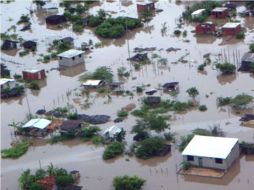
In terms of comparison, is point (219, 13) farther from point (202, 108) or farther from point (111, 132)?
point (111, 132)

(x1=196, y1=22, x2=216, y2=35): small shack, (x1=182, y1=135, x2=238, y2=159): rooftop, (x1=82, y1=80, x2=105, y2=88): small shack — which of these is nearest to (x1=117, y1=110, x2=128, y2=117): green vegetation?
(x1=82, y1=80, x2=105, y2=88): small shack

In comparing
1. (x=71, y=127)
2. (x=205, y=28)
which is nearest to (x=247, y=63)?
(x=205, y=28)

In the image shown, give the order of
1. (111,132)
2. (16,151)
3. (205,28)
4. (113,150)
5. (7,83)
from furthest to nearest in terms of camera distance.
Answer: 1. (205,28)
2. (7,83)
3. (16,151)
4. (111,132)
5. (113,150)

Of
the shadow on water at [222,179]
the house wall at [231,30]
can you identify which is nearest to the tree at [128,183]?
the shadow on water at [222,179]

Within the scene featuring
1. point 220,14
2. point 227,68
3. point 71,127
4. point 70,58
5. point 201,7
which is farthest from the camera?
point 201,7

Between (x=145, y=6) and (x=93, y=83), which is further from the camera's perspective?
(x=145, y=6)

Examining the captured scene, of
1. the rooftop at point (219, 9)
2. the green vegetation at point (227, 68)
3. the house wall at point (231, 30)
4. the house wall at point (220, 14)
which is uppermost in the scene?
the rooftop at point (219, 9)

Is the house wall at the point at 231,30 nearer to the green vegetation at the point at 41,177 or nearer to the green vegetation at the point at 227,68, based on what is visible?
the green vegetation at the point at 227,68
